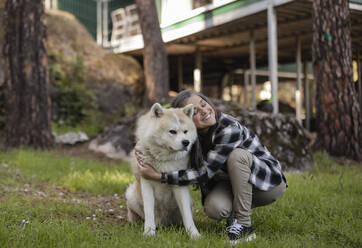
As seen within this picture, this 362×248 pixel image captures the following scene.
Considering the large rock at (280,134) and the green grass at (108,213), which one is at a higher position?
the large rock at (280,134)

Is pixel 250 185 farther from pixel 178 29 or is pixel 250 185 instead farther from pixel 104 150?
pixel 178 29

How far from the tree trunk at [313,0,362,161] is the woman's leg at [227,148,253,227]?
453 cm

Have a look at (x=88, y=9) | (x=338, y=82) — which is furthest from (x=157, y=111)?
(x=88, y=9)

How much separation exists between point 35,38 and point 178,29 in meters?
5.59

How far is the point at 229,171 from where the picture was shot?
9.88ft

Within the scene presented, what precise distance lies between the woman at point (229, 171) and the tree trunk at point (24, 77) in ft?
14.7

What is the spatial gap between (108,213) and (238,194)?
170 cm

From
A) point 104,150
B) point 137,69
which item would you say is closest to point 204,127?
point 104,150

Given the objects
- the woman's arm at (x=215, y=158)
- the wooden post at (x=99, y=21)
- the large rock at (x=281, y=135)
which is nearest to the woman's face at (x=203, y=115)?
the woman's arm at (x=215, y=158)

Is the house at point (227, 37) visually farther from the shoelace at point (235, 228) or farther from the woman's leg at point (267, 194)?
the shoelace at point (235, 228)

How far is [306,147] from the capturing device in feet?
21.3

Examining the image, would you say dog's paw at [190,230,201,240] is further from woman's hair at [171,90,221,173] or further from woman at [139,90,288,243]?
woman's hair at [171,90,221,173]

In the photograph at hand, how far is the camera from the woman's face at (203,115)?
124 inches

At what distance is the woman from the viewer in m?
2.95
